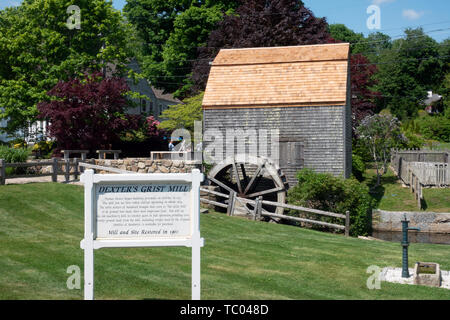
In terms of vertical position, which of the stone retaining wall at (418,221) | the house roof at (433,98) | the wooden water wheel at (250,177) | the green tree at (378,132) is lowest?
the stone retaining wall at (418,221)

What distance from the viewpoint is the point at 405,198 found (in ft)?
90.4

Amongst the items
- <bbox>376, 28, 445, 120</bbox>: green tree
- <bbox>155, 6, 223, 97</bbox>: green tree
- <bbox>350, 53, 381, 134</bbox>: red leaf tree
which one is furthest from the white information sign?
<bbox>376, 28, 445, 120</bbox>: green tree

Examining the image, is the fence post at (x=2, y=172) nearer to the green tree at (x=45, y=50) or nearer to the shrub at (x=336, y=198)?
the shrub at (x=336, y=198)

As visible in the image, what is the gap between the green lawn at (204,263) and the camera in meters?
8.00

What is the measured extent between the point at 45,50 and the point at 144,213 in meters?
24.5

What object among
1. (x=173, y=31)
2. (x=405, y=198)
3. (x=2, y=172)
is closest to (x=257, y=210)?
(x=2, y=172)

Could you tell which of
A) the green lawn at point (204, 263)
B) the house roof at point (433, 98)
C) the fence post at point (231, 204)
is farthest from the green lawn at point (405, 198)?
the house roof at point (433, 98)

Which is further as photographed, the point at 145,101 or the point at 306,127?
the point at 145,101

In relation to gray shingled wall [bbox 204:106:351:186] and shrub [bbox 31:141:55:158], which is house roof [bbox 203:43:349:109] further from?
shrub [bbox 31:141:55:158]

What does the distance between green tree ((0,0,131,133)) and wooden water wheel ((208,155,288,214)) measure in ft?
33.1

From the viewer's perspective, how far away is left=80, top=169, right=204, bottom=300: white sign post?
653 cm

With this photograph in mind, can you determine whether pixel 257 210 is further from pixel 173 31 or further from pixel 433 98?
pixel 433 98

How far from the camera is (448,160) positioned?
102 ft

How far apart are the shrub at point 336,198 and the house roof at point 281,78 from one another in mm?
3289
